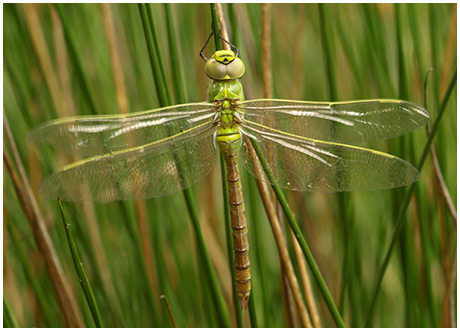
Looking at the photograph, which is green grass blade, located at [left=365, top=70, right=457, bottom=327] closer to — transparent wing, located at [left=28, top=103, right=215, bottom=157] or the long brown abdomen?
the long brown abdomen

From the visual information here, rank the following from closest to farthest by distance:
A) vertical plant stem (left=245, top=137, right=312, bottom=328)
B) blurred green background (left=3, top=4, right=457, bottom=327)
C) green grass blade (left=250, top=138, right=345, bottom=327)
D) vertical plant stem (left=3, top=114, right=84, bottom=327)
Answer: green grass blade (left=250, top=138, right=345, bottom=327) < vertical plant stem (left=245, top=137, right=312, bottom=328) < vertical plant stem (left=3, top=114, right=84, bottom=327) < blurred green background (left=3, top=4, right=457, bottom=327)

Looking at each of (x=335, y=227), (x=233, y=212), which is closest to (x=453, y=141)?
(x=335, y=227)

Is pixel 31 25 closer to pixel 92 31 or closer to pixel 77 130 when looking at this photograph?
pixel 92 31

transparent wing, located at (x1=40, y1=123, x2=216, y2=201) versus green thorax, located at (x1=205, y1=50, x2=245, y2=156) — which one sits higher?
green thorax, located at (x1=205, y1=50, x2=245, y2=156)

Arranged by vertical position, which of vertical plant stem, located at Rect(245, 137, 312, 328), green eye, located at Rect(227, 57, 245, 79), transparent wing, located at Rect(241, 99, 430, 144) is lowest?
vertical plant stem, located at Rect(245, 137, 312, 328)

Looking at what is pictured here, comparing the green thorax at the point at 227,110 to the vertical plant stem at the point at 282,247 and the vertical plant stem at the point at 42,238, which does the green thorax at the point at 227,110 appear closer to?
the vertical plant stem at the point at 282,247

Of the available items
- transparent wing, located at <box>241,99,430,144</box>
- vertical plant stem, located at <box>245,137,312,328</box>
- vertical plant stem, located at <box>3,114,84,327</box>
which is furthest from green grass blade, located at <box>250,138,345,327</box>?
vertical plant stem, located at <box>3,114,84,327</box>

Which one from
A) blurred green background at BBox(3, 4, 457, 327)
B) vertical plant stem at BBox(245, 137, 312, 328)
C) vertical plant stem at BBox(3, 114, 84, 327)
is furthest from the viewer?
blurred green background at BBox(3, 4, 457, 327)

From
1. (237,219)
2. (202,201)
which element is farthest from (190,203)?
(202,201)
